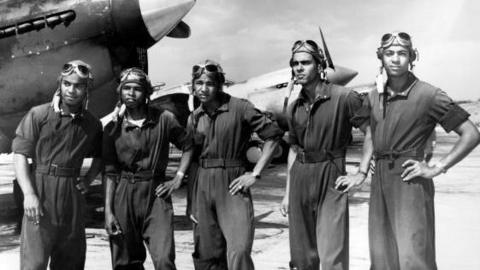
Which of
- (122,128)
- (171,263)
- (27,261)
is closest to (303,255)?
(171,263)

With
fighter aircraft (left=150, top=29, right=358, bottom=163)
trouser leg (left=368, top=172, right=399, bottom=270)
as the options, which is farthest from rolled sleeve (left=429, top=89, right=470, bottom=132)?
fighter aircraft (left=150, top=29, right=358, bottom=163)

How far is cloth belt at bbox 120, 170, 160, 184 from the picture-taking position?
3652 mm

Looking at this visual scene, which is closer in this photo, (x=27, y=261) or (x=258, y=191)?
(x=27, y=261)

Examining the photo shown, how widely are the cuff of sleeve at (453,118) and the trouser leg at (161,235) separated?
1897mm

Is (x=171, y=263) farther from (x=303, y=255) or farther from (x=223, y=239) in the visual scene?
(x=303, y=255)

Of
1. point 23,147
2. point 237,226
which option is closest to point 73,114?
point 23,147

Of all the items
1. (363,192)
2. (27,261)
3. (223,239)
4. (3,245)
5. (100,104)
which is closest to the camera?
(27,261)

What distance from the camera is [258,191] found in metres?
10.4

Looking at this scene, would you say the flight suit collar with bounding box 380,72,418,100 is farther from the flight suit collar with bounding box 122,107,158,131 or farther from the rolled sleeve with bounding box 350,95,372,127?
the flight suit collar with bounding box 122,107,158,131

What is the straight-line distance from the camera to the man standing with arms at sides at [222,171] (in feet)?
11.8

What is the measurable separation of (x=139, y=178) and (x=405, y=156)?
1.80m

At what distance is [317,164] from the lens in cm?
347

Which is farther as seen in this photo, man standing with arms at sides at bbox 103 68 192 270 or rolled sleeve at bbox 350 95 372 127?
man standing with arms at sides at bbox 103 68 192 270

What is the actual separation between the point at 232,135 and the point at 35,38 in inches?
156
